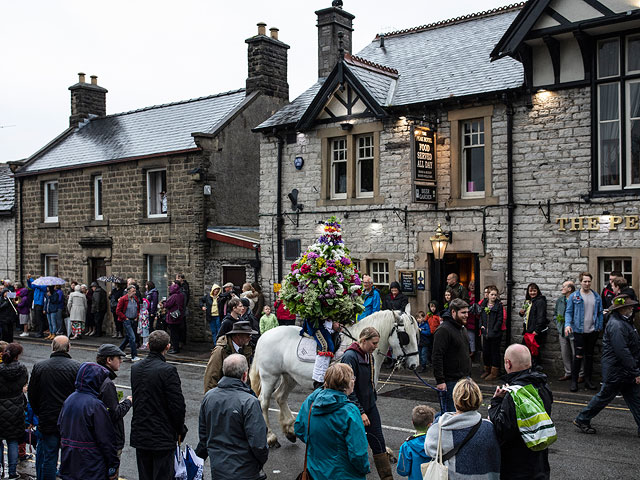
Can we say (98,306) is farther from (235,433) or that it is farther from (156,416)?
(235,433)

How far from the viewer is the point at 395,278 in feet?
58.4

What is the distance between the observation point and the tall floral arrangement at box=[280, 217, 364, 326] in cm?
957

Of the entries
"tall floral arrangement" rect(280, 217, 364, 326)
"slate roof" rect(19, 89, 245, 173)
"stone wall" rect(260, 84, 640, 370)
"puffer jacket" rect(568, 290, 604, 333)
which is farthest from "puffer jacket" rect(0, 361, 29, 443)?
"slate roof" rect(19, 89, 245, 173)

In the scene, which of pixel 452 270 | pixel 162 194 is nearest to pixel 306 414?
pixel 452 270

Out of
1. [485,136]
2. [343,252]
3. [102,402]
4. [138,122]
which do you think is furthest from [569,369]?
[138,122]

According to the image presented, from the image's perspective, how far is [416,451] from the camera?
5.41m

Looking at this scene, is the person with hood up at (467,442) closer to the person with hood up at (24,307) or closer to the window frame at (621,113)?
the window frame at (621,113)

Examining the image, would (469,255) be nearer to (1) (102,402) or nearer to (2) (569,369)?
(2) (569,369)

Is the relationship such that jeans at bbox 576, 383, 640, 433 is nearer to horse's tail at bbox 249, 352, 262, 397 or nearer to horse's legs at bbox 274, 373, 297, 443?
horse's legs at bbox 274, 373, 297, 443

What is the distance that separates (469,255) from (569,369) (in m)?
4.47

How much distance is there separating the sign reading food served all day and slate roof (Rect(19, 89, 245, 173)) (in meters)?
8.75

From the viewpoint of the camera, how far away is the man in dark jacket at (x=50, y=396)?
7539 millimetres

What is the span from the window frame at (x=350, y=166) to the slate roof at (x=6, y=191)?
55.0 ft

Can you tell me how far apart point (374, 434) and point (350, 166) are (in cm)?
1187
